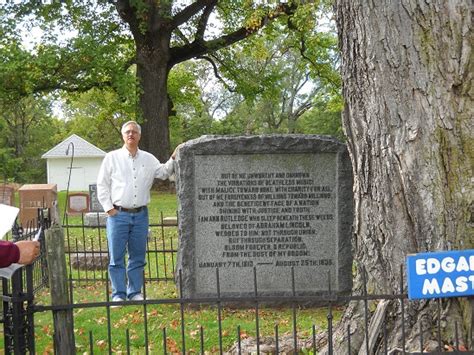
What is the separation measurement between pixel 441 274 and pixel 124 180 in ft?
13.6

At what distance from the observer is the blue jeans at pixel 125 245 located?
22.4 ft

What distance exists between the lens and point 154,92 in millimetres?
→ 23578

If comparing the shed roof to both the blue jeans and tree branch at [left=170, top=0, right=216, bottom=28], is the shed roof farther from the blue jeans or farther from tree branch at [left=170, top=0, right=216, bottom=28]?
the blue jeans

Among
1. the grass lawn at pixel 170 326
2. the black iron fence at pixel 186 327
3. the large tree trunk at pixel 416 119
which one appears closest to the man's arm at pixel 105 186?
the black iron fence at pixel 186 327

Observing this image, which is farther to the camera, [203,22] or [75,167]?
[75,167]

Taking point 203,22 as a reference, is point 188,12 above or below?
above

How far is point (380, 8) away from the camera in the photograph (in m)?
3.75

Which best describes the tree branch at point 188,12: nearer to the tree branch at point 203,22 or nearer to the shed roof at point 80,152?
the tree branch at point 203,22

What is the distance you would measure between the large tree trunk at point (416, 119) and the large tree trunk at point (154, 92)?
779 inches

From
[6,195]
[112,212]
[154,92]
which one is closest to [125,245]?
[112,212]

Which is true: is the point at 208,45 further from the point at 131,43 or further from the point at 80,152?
the point at 80,152

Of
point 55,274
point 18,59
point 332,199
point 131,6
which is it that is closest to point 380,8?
point 55,274

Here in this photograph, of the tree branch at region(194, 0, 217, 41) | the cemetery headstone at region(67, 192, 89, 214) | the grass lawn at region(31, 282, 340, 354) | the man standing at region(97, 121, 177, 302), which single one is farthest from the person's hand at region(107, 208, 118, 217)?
the tree branch at region(194, 0, 217, 41)

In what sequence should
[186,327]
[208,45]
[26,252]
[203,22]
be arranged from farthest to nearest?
[203,22] → [208,45] → [186,327] → [26,252]
